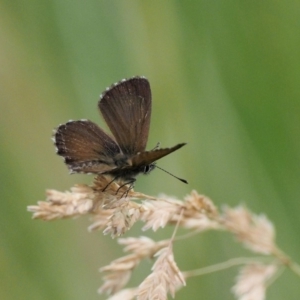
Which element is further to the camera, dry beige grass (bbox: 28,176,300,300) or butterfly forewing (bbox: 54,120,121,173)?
butterfly forewing (bbox: 54,120,121,173)

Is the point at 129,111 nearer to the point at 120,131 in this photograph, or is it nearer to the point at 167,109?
the point at 120,131

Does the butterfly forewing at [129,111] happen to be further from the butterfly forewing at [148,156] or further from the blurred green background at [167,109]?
the blurred green background at [167,109]

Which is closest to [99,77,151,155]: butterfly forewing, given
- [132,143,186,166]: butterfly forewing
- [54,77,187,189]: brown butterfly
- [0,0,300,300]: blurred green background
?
[54,77,187,189]: brown butterfly

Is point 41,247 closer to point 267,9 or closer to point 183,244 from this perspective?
point 183,244

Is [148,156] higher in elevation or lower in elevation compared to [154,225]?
higher

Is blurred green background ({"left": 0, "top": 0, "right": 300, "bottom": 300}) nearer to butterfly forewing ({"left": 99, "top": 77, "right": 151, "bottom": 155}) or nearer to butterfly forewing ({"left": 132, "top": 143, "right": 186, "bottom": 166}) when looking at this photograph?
butterfly forewing ({"left": 99, "top": 77, "right": 151, "bottom": 155})

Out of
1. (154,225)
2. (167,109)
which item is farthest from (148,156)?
(167,109)
